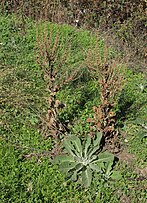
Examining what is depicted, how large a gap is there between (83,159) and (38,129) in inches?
33.2

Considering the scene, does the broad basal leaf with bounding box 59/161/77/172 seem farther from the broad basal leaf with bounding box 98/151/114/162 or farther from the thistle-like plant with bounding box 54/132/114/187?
the broad basal leaf with bounding box 98/151/114/162

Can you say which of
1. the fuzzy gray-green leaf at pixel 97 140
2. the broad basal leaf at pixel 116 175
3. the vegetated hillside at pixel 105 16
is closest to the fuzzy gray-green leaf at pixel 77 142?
the fuzzy gray-green leaf at pixel 97 140

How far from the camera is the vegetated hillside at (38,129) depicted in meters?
4.39

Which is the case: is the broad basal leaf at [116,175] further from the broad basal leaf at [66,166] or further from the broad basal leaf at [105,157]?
the broad basal leaf at [66,166]

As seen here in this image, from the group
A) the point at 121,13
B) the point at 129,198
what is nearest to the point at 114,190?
the point at 129,198

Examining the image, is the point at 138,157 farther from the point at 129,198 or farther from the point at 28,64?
the point at 28,64

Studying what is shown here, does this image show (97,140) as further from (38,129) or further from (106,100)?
(38,129)

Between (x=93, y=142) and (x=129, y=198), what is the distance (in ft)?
2.67

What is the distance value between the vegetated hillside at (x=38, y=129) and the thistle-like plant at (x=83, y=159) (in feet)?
0.31

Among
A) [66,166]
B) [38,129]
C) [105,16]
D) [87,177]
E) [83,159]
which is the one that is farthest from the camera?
[105,16]

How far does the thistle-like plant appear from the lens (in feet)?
14.9

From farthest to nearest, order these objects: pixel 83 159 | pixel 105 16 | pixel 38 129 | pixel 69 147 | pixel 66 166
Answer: pixel 105 16
pixel 38 129
pixel 69 147
pixel 83 159
pixel 66 166

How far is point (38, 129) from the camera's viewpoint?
17.2 ft

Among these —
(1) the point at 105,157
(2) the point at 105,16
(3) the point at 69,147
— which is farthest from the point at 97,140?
(2) the point at 105,16
